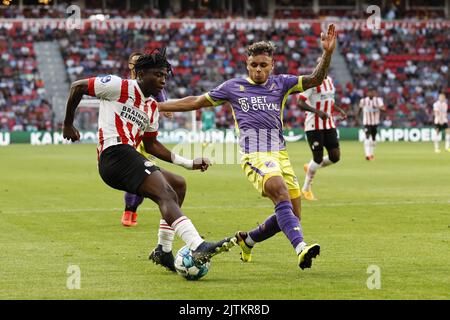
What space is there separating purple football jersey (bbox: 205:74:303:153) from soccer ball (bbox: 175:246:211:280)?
1.50 m

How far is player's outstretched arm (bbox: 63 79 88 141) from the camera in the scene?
31.3ft

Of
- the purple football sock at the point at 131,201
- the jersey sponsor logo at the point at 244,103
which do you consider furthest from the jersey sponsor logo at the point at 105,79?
the purple football sock at the point at 131,201

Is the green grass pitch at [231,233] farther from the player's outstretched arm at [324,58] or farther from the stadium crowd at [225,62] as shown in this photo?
the stadium crowd at [225,62]

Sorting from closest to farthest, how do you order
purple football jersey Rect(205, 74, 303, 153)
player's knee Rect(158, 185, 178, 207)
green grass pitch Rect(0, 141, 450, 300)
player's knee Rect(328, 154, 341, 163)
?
green grass pitch Rect(0, 141, 450, 300), player's knee Rect(158, 185, 178, 207), purple football jersey Rect(205, 74, 303, 153), player's knee Rect(328, 154, 341, 163)

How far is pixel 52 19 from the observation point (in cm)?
5366

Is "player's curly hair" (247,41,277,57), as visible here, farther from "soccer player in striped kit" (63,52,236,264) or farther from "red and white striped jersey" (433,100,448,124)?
"red and white striped jersey" (433,100,448,124)

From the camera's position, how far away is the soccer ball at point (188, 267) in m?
9.10

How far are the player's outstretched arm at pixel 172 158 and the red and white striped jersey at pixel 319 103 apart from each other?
28.4ft

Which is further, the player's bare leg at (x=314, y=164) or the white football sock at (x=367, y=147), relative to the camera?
the white football sock at (x=367, y=147)

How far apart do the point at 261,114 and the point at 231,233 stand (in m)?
3.19

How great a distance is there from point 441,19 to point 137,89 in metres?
52.5

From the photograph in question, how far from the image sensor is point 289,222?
9.50 metres

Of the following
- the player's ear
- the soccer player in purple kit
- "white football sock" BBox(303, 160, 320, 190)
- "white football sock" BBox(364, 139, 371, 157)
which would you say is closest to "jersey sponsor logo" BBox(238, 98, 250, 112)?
the soccer player in purple kit
